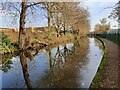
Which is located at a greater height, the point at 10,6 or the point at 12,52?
the point at 10,6

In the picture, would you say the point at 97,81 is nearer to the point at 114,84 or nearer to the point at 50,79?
the point at 114,84

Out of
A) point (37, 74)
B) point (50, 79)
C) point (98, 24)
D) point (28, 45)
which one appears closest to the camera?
point (50, 79)

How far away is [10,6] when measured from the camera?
24.0m

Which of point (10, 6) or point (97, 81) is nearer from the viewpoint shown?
point (97, 81)

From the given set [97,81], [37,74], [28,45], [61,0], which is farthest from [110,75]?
[28,45]

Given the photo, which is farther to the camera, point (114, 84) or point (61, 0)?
point (61, 0)

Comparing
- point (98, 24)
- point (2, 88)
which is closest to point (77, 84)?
point (2, 88)

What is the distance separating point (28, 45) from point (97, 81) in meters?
19.4

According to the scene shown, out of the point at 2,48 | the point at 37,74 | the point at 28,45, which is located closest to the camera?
the point at 37,74

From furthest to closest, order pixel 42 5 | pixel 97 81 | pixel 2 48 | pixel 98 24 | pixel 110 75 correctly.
Answer: pixel 98 24, pixel 42 5, pixel 2 48, pixel 110 75, pixel 97 81

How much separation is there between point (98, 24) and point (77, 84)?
411 ft

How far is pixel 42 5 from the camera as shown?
25328 millimetres

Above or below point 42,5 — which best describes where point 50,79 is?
below

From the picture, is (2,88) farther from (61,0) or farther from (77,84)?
(61,0)
